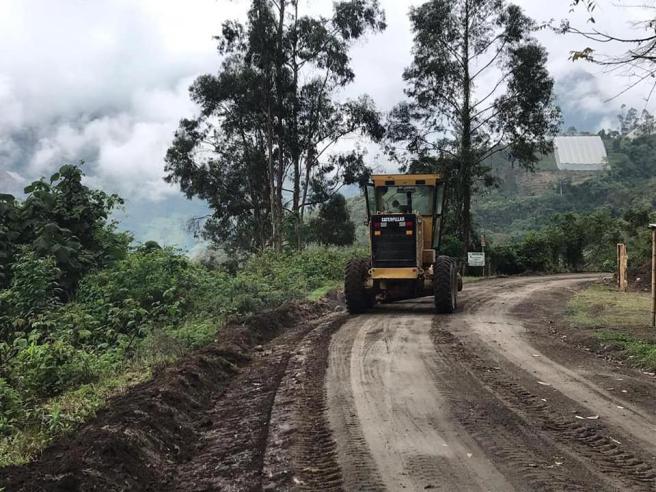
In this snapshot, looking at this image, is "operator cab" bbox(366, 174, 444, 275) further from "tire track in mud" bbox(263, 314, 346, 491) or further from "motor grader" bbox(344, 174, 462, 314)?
"tire track in mud" bbox(263, 314, 346, 491)

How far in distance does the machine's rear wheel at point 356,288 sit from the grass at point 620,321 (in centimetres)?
451

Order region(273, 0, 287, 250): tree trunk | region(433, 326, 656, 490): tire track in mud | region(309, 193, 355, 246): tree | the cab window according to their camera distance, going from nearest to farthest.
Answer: region(433, 326, 656, 490): tire track in mud, the cab window, region(273, 0, 287, 250): tree trunk, region(309, 193, 355, 246): tree

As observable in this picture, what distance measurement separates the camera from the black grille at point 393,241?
13.7m

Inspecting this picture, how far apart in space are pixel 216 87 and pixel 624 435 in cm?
3067

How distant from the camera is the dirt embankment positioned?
4.37 meters

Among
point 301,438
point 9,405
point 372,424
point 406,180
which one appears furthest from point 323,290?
point 301,438

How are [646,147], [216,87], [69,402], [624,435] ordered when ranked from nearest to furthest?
[624,435], [69,402], [216,87], [646,147]

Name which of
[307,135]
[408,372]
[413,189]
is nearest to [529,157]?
[307,135]

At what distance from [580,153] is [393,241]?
80.6m

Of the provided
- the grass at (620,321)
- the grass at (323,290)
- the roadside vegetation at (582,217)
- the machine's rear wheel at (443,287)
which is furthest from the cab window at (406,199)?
the roadside vegetation at (582,217)

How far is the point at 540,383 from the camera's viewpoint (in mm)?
7176

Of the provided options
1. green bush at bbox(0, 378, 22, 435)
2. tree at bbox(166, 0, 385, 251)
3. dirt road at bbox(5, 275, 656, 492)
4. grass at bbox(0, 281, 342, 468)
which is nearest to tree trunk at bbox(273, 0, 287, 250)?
tree at bbox(166, 0, 385, 251)

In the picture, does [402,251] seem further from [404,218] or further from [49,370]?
[49,370]

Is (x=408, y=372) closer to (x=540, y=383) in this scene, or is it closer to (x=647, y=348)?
(x=540, y=383)
